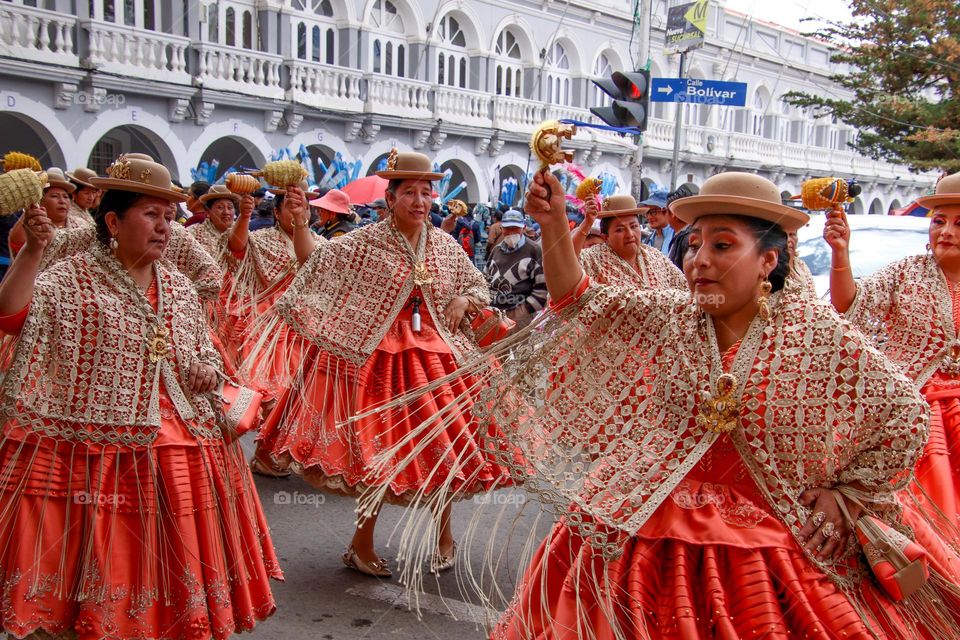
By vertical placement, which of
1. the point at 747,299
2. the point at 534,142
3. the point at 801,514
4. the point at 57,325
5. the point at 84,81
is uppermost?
the point at 84,81

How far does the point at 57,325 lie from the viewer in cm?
349

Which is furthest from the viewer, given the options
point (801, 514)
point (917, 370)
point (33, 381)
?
point (917, 370)

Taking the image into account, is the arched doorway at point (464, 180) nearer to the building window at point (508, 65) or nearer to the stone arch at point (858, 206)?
the building window at point (508, 65)

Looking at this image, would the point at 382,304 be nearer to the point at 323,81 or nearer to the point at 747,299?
the point at 747,299

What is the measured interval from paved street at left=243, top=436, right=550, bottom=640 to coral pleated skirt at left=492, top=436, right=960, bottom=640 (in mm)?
982

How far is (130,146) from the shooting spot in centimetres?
1750

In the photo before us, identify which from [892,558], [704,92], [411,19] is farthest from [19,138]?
[892,558]

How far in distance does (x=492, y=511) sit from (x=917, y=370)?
269cm

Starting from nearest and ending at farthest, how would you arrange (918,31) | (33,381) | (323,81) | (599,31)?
(33,381) < (918,31) < (323,81) < (599,31)

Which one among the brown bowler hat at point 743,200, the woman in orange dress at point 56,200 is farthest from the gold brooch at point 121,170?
the woman in orange dress at point 56,200

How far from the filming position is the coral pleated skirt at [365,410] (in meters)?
5.00

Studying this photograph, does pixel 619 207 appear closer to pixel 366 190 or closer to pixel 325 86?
pixel 366 190

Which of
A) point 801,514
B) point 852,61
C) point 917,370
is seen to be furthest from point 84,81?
point 801,514

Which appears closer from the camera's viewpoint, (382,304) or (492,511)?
(382,304)
